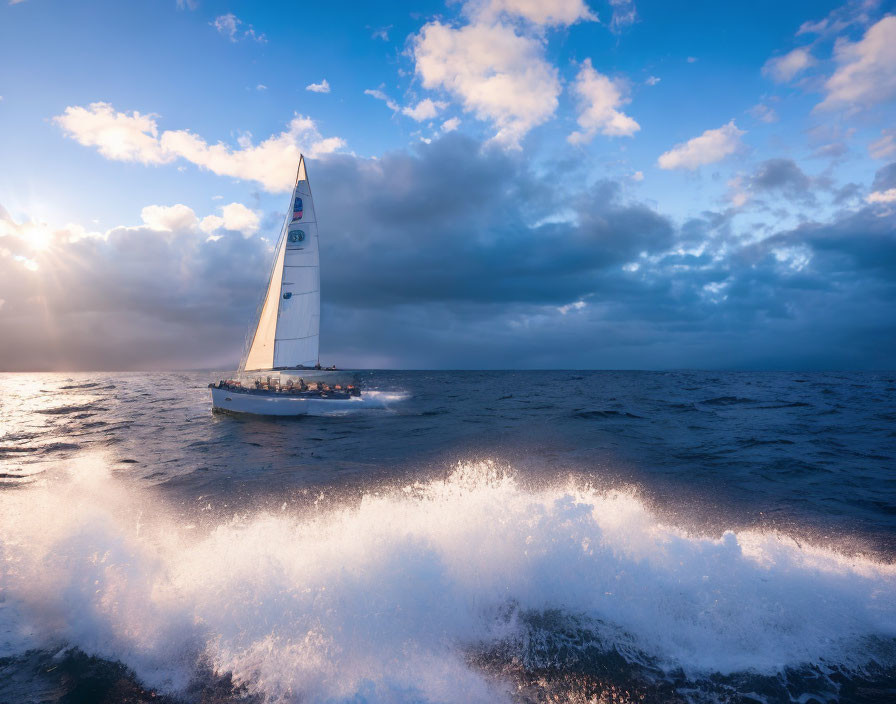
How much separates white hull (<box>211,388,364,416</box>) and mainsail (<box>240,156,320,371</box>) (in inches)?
258

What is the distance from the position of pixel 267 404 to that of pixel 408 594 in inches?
1259

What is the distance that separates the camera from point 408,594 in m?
7.26

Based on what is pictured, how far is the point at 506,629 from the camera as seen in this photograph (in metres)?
6.56

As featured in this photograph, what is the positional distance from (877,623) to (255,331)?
45.5 meters

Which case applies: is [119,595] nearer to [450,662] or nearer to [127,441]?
[450,662]

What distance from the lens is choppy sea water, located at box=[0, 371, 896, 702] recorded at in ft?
18.7

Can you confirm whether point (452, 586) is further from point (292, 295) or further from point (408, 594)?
point (292, 295)

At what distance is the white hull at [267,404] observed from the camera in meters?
35.6

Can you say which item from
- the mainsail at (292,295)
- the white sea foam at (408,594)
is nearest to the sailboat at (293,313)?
the mainsail at (292,295)

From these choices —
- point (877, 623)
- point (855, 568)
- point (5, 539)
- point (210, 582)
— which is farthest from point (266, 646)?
point (855, 568)

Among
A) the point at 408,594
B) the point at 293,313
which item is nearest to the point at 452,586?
the point at 408,594

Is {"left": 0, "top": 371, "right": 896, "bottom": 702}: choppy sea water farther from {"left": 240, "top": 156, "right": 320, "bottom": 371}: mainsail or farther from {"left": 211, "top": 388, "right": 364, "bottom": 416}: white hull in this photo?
{"left": 240, "top": 156, "right": 320, "bottom": 371}: mainsail

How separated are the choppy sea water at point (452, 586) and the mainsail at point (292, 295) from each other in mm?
27204

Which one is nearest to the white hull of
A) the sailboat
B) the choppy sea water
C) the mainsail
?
the sailboat
